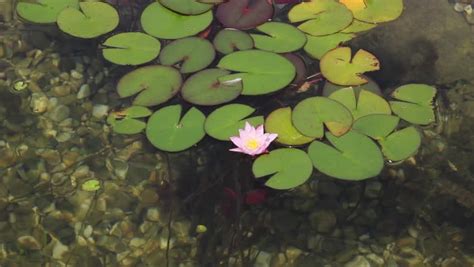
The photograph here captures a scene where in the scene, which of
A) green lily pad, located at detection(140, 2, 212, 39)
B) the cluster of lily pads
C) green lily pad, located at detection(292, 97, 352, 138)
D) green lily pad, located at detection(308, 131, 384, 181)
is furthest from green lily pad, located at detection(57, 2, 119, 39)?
green lily pad, located at detection(308, 131, 384, 181)

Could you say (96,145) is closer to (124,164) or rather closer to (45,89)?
(124,164)

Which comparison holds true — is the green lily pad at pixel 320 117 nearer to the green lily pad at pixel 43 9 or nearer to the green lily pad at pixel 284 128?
the green lily pad at pixel 284 128

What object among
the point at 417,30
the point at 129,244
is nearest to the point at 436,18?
the point at 417,30

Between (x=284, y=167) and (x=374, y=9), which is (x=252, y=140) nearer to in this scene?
(x=284, y=167)

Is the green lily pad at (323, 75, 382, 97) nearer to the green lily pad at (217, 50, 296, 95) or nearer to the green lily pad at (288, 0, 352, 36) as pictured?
the green lily pad at (217, 50, 296, 95)

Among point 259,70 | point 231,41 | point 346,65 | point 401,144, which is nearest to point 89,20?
point 231,41

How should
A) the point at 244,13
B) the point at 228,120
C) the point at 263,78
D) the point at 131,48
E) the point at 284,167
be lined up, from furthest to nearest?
the point at 244,13 → the point at 131,48 → the point at 263,78 → the point at 228,120 → the point at 284,167

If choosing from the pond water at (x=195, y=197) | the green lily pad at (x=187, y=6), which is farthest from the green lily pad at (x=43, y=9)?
the green lily pad at (x=187, y=6)
